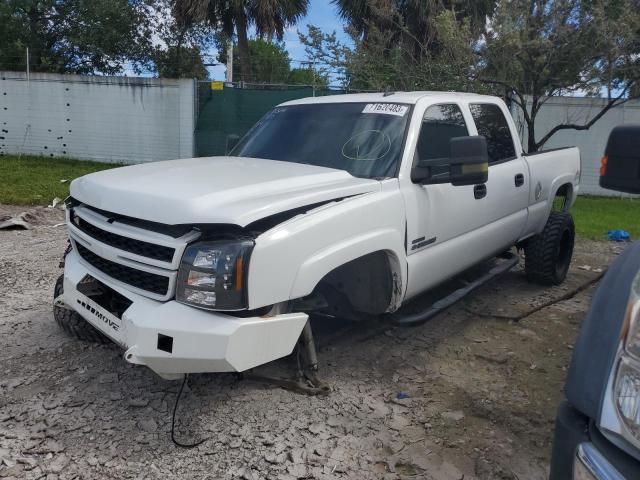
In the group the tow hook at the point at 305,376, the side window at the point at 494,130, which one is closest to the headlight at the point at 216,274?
the tow hook at the point at 305,376

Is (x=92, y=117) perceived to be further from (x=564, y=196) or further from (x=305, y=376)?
(x=305, y=376)

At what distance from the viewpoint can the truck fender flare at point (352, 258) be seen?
3.02 meters

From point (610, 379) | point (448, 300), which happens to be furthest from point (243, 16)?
point (610, 379)

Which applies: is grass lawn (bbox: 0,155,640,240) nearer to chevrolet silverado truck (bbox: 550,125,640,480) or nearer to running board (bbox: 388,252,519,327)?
running board (bbox: 388,252,519,327)

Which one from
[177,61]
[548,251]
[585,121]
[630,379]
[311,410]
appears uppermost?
[177,61]

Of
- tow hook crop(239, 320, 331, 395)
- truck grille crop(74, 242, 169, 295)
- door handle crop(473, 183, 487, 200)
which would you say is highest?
door handle crop(473, 183, 487, 200)

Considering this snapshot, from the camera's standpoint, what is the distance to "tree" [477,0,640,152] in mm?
8922

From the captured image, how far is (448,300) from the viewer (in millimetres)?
4352

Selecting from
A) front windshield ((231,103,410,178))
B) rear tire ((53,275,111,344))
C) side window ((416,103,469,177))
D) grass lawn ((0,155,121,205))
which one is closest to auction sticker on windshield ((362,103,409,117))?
front windshield ((231,103,410,178))

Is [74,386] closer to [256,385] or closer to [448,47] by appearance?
[256,385]

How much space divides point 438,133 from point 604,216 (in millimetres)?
7565

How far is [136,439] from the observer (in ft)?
10.0

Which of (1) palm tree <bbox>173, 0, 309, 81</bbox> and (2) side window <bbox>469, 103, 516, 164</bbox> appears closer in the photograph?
(2) side window <bbox>469, 103, 516, 164</bbox>

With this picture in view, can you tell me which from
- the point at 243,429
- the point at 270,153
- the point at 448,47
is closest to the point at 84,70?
the point at 448,47
